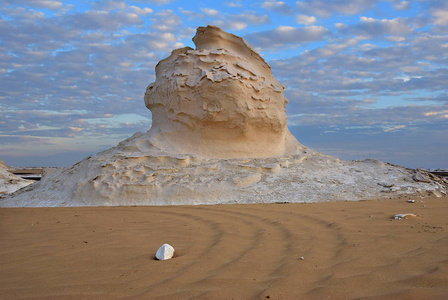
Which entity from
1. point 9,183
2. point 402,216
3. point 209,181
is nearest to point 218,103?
point 209,181

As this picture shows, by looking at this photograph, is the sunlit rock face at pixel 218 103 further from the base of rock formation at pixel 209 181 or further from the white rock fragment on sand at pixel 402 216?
the white rock fragment on sand at pixel 402 216

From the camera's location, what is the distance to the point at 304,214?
5562mm

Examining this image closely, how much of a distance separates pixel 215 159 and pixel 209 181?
107 centimetres

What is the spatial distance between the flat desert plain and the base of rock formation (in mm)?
2009

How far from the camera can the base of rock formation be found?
778 centimetres

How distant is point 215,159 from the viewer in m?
9.06

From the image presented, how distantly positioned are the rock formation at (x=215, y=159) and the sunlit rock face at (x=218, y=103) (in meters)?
0.03

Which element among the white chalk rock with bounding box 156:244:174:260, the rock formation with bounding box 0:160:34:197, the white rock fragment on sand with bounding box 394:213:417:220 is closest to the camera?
the white chalk rock with bounding box 156:244:174:260

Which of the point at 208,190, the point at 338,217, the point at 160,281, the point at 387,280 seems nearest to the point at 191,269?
the point at 160,281

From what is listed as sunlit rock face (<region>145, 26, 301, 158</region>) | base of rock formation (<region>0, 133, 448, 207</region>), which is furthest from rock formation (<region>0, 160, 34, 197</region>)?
sunlit rock face (<region>145, 26, 301, 158</region>)

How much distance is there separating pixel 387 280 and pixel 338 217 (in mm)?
2530

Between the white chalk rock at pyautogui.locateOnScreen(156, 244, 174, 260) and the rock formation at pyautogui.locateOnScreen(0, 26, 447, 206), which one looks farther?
the rock formation at pyautogui.locateOnScreen(0, 26, 447, 206)

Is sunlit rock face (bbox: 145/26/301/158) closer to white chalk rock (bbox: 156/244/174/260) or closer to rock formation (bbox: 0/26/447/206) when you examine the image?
rock formation (bbox: 0/26/447/206)

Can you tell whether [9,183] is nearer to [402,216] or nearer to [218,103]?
[218,103]
